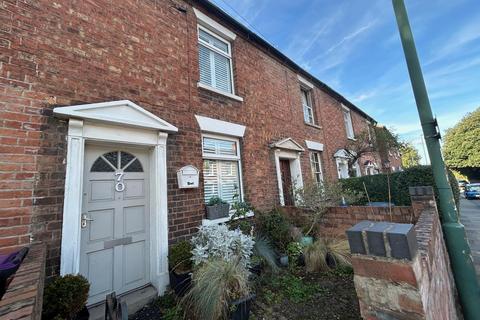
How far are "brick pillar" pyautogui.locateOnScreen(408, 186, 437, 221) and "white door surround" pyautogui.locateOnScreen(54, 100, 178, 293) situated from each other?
4.56 m

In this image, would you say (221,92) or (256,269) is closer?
(256,269)

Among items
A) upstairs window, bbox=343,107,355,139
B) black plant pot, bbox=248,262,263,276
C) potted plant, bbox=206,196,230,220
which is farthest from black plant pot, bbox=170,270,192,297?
upstairs window, bbox=343,107,355,139

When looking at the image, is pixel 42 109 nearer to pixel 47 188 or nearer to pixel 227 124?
pixel 47 188

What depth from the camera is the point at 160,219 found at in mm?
3986

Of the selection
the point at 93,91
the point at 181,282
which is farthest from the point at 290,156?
the point at 93,91

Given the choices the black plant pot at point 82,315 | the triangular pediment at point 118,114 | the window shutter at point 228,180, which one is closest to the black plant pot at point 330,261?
the window shutter at point 228,180

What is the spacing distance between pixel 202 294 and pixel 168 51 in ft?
14.9

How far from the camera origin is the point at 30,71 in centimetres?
311

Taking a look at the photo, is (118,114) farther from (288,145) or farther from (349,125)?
(349,125)

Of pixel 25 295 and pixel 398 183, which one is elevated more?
pixel 398 183

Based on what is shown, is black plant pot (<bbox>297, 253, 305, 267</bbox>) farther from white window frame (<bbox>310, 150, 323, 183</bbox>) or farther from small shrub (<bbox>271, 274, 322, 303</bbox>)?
white window frame (<bbox>310, 150, 323, 183</bbox>)

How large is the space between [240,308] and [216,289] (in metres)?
0.38

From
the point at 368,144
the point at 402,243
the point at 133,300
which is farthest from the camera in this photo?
the point at 368,144

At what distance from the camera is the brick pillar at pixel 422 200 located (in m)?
4.01
